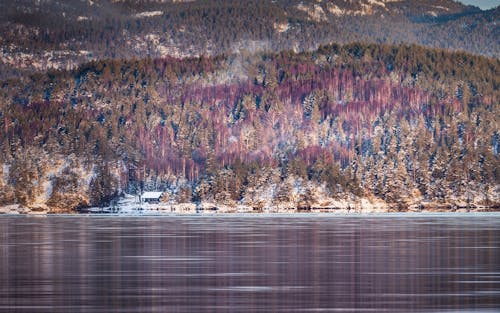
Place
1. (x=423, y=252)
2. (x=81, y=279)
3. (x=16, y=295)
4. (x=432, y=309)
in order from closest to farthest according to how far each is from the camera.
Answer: (x=432, y=309) → (x=16, y=295) → (x=81, y=279) → (x=423, y=252)

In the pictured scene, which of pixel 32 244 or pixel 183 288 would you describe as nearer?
pixel 183 288

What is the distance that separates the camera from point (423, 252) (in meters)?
85.8

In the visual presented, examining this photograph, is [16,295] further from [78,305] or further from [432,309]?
[432,309]

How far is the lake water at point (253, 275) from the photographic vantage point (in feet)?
181

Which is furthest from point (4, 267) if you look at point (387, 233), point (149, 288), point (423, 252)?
point (387, 233)

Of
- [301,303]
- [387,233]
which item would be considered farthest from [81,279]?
[387,233]

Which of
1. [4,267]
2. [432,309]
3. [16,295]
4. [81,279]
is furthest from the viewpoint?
[4,267]

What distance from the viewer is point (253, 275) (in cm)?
6862

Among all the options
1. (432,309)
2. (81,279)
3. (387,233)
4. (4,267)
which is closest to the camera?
(432,309)

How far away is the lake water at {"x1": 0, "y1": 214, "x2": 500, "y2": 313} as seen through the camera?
5503 centimetres

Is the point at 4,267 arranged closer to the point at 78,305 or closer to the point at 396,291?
the point at 78,305

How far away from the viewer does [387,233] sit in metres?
120

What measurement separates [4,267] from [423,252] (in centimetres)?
3149

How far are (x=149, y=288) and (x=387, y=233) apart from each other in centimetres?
6180
